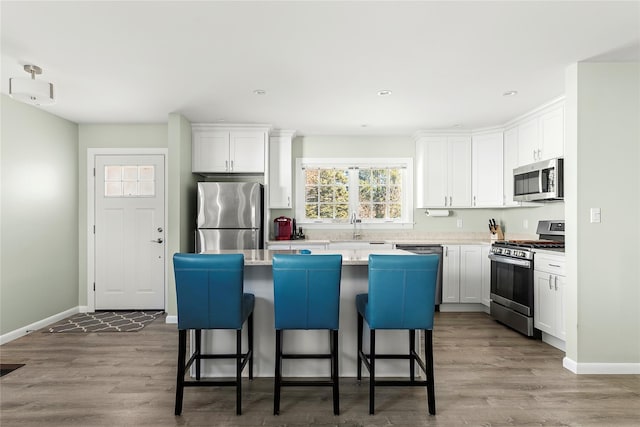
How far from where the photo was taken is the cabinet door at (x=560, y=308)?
11.6 ft

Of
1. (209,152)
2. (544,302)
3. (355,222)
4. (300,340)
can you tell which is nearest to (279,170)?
(209,152)

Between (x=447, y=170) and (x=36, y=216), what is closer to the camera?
(x=36, y=216)

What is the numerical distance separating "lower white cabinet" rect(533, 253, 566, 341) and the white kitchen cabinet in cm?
155

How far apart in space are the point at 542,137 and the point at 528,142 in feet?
0.91

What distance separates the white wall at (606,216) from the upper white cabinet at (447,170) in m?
2.27

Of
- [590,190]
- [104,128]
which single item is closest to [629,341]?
[590,190]

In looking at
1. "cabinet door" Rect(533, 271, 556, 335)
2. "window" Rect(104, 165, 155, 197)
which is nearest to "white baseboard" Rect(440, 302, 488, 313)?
"cabinet door" Rect(533, 271, 556, 335)

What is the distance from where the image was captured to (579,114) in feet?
10.3

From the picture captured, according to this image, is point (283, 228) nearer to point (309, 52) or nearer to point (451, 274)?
point (451, 274)

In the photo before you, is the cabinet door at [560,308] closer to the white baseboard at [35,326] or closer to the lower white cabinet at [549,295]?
the lower white cabinet at [549,295]

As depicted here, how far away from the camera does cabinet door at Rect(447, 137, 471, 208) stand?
544cm

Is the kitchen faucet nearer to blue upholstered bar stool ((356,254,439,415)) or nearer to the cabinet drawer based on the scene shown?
the cabinet drawer

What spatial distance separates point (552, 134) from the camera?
4.16 m

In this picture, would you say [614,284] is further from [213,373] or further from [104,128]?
[104,128]
